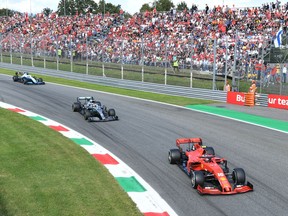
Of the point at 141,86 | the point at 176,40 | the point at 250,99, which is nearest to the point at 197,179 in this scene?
the point at 250,99

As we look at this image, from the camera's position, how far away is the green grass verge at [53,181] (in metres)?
6.77

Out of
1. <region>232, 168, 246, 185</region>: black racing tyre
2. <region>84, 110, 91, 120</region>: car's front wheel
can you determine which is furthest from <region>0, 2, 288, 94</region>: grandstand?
<region>232, 168, 246, 185</region>: black racing tyre

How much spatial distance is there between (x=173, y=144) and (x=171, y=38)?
16.7m

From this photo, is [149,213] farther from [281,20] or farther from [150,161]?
[281,20]

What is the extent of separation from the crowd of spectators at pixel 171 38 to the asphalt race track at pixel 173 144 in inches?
219

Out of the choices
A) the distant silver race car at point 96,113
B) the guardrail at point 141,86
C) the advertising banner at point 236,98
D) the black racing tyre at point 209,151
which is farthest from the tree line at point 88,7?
the black racing tyre at point 209,151

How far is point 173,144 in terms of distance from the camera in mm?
12164

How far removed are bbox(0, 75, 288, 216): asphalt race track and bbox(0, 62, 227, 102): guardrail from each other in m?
4.45

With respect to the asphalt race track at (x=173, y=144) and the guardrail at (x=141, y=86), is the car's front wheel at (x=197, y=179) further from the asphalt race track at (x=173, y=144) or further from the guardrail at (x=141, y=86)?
the guardrail at (x=141, y=86)

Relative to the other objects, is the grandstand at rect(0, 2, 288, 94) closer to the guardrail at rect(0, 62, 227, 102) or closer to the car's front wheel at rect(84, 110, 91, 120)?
the guardrail at rect(0, 62, 227, 102)

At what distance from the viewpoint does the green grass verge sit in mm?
6773

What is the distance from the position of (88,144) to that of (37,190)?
4.39 metres

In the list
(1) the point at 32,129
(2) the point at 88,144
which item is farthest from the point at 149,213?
(1) the point at 32,129

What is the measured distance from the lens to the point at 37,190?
7559 millimetres
